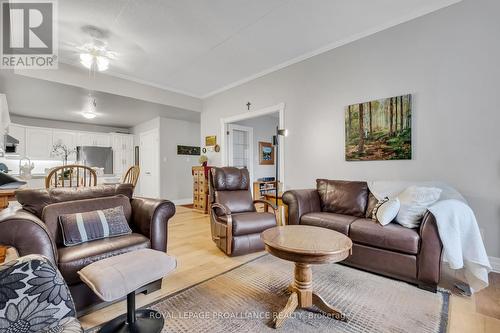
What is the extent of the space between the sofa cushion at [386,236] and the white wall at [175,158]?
5.23 metres

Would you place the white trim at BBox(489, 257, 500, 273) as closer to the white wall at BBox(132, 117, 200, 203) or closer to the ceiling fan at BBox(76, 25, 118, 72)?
the ceiling fan at BBox(76, 25, 118, 72)

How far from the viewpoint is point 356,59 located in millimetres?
3129

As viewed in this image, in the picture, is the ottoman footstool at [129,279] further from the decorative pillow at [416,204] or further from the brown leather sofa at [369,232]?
the decorative pillow at [416,204]

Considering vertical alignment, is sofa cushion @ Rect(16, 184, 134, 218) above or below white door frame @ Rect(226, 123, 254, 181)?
below

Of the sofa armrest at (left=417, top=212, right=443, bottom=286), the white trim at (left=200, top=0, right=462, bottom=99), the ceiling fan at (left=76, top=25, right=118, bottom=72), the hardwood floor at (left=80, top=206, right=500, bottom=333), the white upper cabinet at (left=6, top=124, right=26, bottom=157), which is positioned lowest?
the hardwood floor at (left=80, top=206, right=500, bottom=333)

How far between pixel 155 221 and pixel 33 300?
102cm

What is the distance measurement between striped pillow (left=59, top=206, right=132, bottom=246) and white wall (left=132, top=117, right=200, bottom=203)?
4.30 metres

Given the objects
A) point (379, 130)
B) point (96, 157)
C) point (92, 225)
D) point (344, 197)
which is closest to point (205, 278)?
point (92, 225)

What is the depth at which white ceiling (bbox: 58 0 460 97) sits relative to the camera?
2.49 m

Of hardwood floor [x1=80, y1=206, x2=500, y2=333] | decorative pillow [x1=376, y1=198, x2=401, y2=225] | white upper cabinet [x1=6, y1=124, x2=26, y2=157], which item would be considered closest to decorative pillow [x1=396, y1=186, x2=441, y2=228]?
decorative pillow [x1=376, y1=198, x2=401, y2=225]

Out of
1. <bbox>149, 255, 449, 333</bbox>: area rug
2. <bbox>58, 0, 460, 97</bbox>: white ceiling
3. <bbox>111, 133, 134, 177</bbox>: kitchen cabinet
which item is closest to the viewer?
<bbox>149, 255, 449, 333</bbox>: area rug

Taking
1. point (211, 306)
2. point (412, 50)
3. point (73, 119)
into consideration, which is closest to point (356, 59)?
point (412, 50)

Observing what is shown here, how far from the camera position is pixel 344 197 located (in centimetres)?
281

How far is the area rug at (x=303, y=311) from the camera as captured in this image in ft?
4.88
